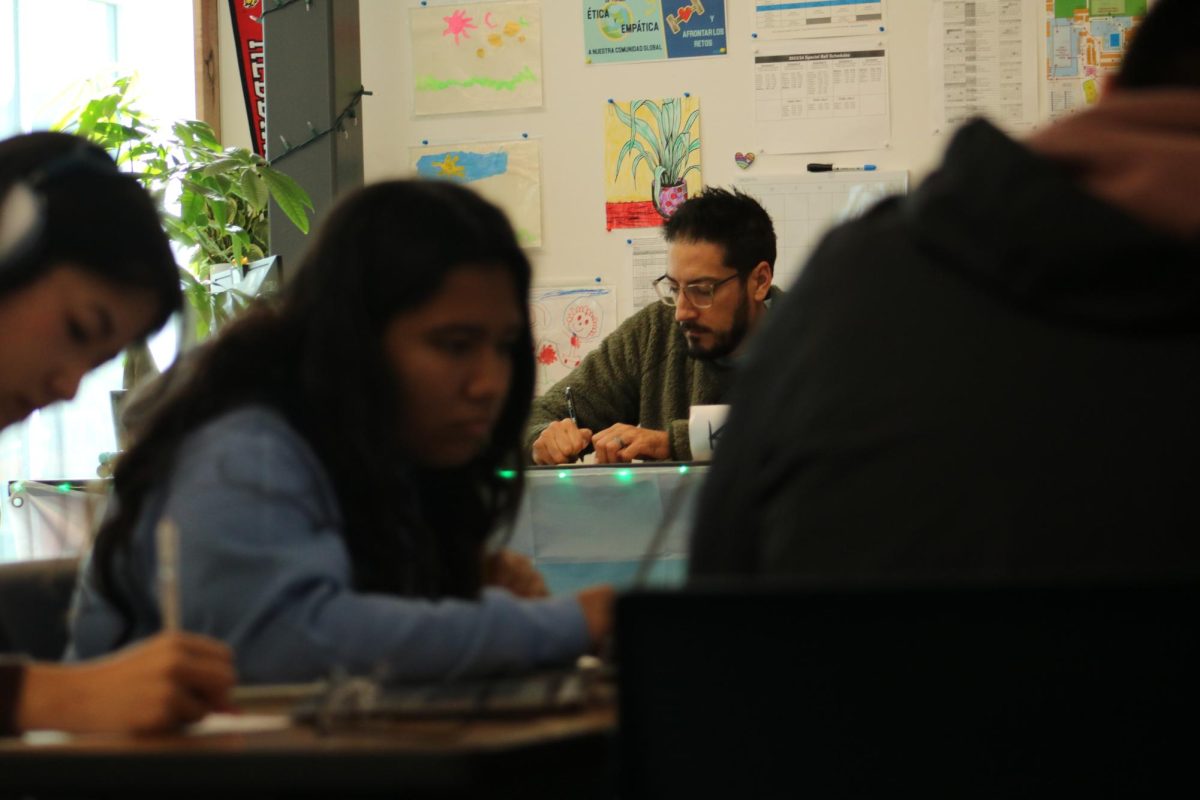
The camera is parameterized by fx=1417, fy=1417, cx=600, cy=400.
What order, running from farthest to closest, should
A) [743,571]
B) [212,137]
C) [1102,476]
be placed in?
1. [212,137]
2. [743,571]
3. [1102,476]

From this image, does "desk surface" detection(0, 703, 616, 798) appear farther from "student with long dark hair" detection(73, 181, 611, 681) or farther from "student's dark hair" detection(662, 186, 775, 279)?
"student's dark hair" detection(662, 186, 775, 279)

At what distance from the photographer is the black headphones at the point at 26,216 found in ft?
3.79

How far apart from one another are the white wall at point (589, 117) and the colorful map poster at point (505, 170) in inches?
1.1

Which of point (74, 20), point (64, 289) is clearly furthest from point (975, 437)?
point (74, 20)

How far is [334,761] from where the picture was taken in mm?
625

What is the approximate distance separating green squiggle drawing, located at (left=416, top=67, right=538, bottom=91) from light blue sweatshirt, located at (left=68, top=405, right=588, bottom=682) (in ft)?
11.1

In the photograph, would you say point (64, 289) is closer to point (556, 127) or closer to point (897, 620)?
point (897, 620)

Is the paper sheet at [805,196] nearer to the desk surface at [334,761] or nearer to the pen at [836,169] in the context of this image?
the pen at [836,169]

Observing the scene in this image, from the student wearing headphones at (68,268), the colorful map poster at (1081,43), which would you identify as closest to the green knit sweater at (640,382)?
the colorful map poster at (1081,43)

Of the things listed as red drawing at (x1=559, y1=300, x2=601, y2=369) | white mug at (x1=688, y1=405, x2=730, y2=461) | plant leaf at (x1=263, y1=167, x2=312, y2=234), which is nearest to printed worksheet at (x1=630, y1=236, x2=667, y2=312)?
red drawing at (x1=559, y1=300, x2=601, y2=369)

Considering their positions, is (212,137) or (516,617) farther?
(212,137)

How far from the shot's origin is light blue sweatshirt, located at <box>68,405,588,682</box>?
0.98 m

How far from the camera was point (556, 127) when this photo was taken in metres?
4.30

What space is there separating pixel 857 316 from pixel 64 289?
74 centimetres
